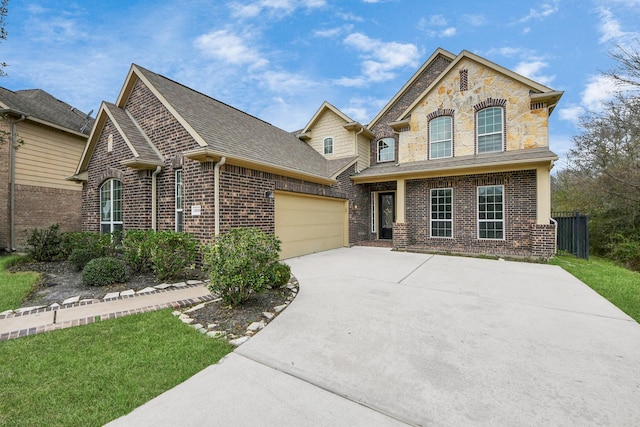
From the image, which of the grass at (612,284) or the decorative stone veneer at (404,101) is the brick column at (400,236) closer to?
the decorative stone veneer at (404,101)

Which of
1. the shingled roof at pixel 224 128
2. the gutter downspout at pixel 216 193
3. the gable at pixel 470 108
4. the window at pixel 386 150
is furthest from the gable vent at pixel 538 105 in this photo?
the gutter downspout at pixel 216 193

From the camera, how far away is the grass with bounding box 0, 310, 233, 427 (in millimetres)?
2127

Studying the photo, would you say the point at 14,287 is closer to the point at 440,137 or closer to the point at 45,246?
the point at 45,246

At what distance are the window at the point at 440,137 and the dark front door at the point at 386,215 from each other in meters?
3.06

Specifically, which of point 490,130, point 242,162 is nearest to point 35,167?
point 242,162

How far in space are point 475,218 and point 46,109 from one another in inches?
783

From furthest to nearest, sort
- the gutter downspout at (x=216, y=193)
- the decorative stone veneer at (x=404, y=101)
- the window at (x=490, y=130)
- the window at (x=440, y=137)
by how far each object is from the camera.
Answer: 1. the decorative stone veneer at (x=404, y=101)
2. the window at (x=440, y=137)
3. the window at (x=490, y=130)
4. the gutter downspout at (x=216, y=193)

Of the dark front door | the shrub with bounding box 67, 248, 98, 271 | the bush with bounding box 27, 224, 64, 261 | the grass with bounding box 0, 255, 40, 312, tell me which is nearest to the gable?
the dark front door

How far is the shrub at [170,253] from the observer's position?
5.83 meters

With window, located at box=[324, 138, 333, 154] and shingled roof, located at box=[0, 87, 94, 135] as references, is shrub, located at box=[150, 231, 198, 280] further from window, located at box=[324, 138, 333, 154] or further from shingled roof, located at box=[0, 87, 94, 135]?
shingled roof, located at box=[0, 87, 94, 135]

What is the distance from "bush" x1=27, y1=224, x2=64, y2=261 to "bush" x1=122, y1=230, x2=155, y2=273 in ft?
12.5

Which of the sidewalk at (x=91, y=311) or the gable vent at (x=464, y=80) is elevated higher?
the gable vent at (x=464, y=80)

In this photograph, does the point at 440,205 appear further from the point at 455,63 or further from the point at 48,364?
the point at 48,364

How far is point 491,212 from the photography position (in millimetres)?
10391
